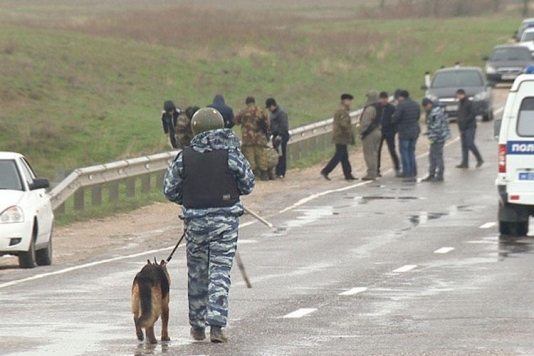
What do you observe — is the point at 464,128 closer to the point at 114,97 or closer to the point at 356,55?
the point at 114,97

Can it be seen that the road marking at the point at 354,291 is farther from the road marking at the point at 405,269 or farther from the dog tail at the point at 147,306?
the dog tail at the point at 147,306

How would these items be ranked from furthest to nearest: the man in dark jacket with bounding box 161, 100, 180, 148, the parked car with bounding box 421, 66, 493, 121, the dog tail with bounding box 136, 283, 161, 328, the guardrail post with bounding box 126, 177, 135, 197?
the parked car with bounding box 421, 66, 493, 121 < the man in dark jacket with bounding box 161, 100, 180, 148 < the guardrail post with bounding box 126, 177, 135, 197 < the dog tail with bounding box 136, 283, 161, 328

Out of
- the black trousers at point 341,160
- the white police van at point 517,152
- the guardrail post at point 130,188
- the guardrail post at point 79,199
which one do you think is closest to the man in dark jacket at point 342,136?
the black trousers at point 341,160

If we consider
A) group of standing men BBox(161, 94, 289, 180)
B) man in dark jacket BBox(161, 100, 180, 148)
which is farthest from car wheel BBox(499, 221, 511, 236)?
man in dark jacket BBox(161, 100, 180, 148)

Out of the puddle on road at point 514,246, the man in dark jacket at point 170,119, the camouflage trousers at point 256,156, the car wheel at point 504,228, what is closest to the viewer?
the puddle on road at point 514,246

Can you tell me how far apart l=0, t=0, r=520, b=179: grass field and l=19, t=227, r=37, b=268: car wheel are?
1553cm

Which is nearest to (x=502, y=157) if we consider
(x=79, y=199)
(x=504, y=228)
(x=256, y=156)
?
(x=504, y=228)

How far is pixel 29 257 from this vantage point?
60.3 feet

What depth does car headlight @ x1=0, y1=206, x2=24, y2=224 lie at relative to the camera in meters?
18.2

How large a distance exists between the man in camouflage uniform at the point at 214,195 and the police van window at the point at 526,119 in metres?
9.41

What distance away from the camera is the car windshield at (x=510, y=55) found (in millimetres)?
54250

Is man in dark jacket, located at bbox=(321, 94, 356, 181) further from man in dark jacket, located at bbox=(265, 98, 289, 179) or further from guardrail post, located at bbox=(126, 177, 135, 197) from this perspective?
guardrail post, located at bbox=(126, 177, 135, 197)

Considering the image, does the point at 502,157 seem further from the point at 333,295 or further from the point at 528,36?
the point at 528,36

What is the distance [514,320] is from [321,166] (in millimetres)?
22763
